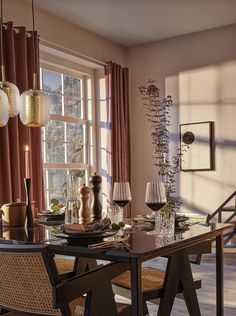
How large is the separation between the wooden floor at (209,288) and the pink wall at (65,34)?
270cm

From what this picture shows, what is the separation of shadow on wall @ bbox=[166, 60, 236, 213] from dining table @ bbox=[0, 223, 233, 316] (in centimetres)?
295

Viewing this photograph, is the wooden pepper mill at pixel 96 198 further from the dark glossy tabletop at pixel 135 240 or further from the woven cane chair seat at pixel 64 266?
the woven cane chair seat at pixel 64 266

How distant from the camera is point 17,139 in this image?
3.90 m

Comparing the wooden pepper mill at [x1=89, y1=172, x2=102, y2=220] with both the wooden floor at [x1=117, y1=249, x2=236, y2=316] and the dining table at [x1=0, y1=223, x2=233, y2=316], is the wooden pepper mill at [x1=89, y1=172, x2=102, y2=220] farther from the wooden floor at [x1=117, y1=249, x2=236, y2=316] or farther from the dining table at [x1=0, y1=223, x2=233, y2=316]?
the wooden floor at [x1=117, y1=249, x2=236, y2=316]

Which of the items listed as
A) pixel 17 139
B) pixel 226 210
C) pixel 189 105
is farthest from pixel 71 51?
pixel 226 210

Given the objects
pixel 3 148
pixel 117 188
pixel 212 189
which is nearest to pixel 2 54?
pixel 3 148

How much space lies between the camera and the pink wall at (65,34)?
416 centimetres

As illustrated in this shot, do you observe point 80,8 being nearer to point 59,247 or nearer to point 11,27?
point 11,27

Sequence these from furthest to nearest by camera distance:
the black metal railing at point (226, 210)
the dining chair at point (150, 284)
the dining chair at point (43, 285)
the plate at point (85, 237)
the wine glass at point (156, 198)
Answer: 1. the black metal railing at point (226, 210)
2. the dining chair at point (150, 284)
3. the wine glass at point (156, 198)
4. the plate at point (85, 237)
5. the dining chair at point (43, 285)

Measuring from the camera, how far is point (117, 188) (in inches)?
87.8

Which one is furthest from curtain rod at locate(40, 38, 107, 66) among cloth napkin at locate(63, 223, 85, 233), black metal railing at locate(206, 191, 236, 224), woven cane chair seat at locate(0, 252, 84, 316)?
woven cane chair seat at locate(0, 252, 84, 316)

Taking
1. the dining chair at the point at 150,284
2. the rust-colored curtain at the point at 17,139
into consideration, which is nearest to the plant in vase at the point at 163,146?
the dining chair at the point at 150,284

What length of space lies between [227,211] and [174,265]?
2.98 meters

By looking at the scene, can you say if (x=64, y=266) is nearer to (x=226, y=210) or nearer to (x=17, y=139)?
(x=17, y=139)
